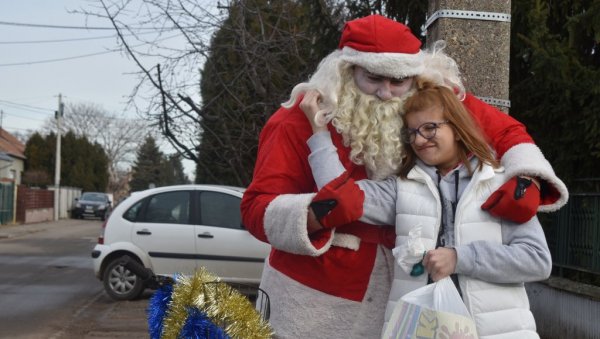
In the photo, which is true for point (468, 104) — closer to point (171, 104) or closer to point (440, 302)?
point (440, 302)

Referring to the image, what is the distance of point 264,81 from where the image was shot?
9984 millimetres

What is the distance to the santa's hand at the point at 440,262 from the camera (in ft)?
6.60

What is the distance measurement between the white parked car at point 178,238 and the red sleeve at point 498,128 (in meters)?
7.16

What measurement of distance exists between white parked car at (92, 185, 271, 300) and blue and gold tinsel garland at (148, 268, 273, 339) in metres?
7.17

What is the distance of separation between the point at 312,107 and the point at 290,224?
1.28ft

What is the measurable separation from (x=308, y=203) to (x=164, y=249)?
788 cm

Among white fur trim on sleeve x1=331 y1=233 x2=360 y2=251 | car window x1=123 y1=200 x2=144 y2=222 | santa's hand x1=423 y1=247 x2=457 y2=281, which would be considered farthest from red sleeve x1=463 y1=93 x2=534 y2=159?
car window x1=123 y1=200 x2=144 y2=222

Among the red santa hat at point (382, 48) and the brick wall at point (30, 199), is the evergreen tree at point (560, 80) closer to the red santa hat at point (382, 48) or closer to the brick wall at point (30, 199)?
the red santa hat at point (382, 48)

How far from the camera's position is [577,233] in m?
6.32

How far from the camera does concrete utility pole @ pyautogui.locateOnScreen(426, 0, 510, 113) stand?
3105 mm

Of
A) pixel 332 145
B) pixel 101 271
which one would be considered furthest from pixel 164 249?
pixel 332 145

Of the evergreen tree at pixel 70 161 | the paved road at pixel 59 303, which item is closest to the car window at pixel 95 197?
the evergreen tree at pixel 70 161

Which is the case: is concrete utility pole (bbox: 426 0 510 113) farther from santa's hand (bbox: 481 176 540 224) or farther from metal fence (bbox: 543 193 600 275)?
metal fence (bbox: 543 193 600 275)

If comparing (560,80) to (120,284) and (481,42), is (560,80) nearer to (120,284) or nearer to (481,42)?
(481,42)
